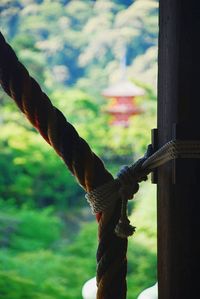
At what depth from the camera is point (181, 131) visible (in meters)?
0.35

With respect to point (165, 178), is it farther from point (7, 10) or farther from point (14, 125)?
point (7, 10)

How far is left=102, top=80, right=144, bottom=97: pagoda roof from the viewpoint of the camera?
2428 millimetres

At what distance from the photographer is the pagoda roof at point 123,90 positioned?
243cm

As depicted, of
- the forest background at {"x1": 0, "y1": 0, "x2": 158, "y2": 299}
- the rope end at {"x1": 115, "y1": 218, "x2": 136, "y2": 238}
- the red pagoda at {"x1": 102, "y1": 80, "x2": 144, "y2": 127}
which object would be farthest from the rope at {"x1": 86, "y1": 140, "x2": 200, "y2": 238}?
the red pagoda at {"x1": 102, "y1": 80, "x2": 144, "y2": 127}

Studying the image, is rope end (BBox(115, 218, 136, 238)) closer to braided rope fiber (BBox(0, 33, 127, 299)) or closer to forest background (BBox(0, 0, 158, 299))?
braided rope fiber (BBox(0, 33, 127, 299))

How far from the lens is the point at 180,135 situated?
345 millimetres

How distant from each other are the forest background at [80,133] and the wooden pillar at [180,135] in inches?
60.7

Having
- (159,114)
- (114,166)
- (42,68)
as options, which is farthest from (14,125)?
(159,114)

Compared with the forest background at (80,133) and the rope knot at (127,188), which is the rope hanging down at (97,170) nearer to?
the rope knot at (127,188)

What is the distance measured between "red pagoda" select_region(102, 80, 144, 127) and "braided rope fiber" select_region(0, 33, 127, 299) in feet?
6.69

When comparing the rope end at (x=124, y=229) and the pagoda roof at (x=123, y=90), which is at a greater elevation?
the pagoda roof at (x=123, y=90)

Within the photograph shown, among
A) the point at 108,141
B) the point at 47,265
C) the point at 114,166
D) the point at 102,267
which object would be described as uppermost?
the point at 108,141

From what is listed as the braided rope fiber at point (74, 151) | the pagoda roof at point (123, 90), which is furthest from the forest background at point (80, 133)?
the braided rope fiber at point (74, 151)

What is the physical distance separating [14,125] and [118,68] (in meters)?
0.69
